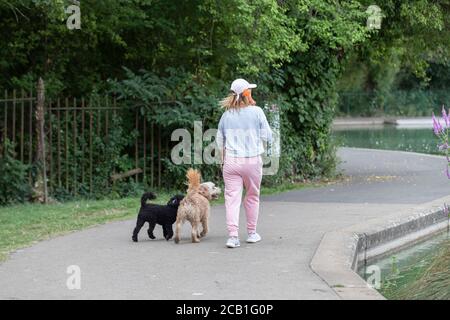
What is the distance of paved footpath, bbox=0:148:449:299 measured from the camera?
821 cm

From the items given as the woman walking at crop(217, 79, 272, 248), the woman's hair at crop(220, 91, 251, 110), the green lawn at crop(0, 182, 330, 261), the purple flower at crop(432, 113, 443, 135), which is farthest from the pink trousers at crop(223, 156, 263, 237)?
the green lawn at crop(0, 182, 330, 261)

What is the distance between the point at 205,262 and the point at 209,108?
8.25 m

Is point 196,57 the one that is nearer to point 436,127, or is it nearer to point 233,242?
point 233,242

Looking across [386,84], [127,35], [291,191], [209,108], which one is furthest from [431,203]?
[386,84]

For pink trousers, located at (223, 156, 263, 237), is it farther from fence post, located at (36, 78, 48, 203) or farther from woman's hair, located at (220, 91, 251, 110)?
fence post, located at (36, 78, 48, 203)

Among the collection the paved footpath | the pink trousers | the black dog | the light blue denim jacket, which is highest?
the light blue denim jacket

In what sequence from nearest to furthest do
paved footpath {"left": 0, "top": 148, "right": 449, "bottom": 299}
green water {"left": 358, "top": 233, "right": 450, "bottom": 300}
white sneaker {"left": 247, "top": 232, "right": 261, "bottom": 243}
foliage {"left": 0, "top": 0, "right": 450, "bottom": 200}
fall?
paved footpath {"left": 0, "top": 148, "right": 449, "bottom": 299}, green water {"left": 358, "top": 233, "right": 450, "bottom": 300}, white sneaker {"left": 247, "top": 232, "right": 261, "bottom": 243}, foliage {"left": 0, "top": 0, "right": 450, "bottom": 200}

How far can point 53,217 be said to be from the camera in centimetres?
1370

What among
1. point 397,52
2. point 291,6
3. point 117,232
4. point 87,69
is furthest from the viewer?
point 397,52

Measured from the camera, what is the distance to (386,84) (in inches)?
2566

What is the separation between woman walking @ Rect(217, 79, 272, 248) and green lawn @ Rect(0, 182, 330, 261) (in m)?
2.57

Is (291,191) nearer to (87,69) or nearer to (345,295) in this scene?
(87,69)

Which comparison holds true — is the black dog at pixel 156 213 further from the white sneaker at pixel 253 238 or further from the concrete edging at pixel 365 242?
the concrete edging at pixel 365 242

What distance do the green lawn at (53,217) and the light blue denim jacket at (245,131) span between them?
2823 millimetres
